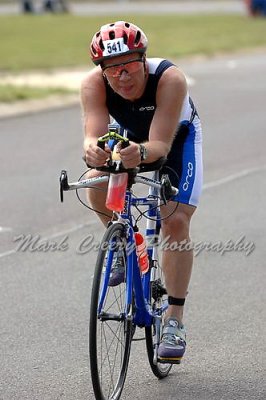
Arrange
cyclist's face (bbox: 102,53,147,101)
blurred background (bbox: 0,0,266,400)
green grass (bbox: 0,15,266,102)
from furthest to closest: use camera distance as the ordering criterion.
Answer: green grass (bbox: 0,15,266,102), blurred background (bbox: 0,0,266,400), cyclist's face (bbox: 102,53,147,101)

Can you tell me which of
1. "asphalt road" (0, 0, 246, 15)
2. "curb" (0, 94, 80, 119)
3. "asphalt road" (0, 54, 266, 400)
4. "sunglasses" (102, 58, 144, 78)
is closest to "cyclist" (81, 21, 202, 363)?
"sunglasses" (102, 58, 144, 78)

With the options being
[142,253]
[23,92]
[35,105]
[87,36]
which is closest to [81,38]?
[87,36]

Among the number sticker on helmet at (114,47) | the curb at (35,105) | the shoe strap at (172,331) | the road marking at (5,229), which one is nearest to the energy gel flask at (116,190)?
the number sticker on helmet at (114,47)

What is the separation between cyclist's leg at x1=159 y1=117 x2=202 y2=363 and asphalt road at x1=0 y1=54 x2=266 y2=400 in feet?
0.88

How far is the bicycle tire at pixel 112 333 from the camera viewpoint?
511 cm

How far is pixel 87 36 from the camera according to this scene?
3741 centimetres

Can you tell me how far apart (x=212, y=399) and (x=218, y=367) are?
55 centimetres

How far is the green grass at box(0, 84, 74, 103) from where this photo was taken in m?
19.6

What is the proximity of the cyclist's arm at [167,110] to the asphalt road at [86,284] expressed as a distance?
1.32 metres

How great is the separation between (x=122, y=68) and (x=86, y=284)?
2924 mm

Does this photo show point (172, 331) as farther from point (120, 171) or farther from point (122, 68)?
point (122, 68)

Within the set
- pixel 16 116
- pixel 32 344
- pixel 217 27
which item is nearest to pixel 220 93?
pixel 16 116

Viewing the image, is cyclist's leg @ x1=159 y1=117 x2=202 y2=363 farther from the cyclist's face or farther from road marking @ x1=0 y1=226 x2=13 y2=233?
road marking @ x1=0 y1=226 x2=13 y2=233

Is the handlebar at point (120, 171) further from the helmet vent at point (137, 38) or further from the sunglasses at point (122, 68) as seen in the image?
the helmet vent at point (137, 38)
